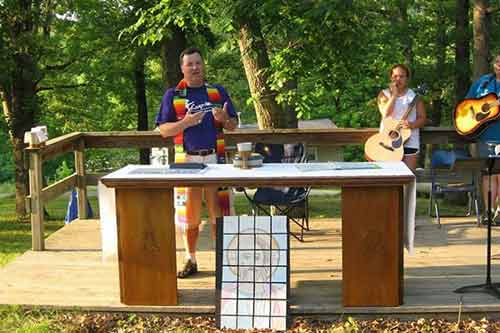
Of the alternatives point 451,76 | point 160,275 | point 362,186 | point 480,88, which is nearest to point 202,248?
point 160,275

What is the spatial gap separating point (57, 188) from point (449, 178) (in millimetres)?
3718

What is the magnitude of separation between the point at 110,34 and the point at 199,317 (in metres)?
10.8

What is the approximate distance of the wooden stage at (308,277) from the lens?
414 centimetres

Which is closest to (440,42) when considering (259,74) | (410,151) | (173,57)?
(173,57)

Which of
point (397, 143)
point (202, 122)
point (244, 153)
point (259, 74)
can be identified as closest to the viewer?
point (244, 153)

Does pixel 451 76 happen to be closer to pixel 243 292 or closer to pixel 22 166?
pixel 22 166

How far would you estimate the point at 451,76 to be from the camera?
49.3 ft

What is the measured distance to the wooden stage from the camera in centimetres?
414

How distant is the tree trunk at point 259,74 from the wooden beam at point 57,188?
209 cm

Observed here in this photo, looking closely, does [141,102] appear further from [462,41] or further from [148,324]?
[148,324]

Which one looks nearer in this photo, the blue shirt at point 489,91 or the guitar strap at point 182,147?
the guitar strap at point 182,147

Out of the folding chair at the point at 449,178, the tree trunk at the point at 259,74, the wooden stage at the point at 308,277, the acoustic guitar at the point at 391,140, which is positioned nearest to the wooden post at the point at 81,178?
the wooden stage at the point at 308,277

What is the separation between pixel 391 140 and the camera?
A: 18.7 ft

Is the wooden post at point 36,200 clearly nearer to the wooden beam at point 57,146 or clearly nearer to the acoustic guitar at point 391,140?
the wooden beam at point 57,146
